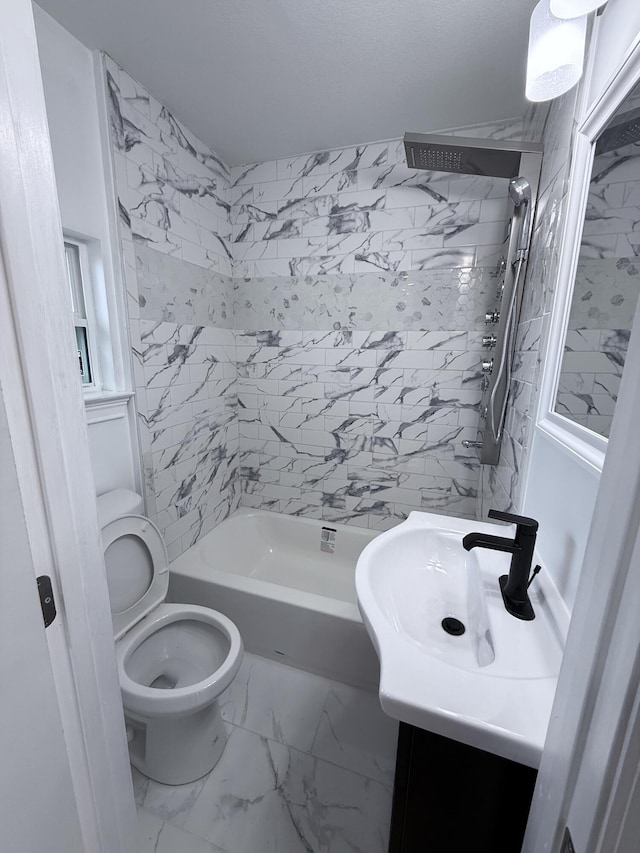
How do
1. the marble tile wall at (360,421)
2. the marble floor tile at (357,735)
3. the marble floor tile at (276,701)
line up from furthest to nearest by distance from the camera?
the marble tile wall at (360,421)
the marble floor tile at (276,701)
the marble floor tile at (357,735)

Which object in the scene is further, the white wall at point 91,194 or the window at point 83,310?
the window at point 83,310

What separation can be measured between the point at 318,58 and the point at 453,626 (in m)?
2.05

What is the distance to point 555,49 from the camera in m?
0.80

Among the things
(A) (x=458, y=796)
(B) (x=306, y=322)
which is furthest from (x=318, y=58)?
(A) (x=458, y=796)

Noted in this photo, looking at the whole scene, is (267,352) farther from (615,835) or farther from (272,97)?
(615,835)

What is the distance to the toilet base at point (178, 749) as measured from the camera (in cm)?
125

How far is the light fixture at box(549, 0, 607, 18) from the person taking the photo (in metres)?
0.69

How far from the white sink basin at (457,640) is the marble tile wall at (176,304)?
1298 millimetres

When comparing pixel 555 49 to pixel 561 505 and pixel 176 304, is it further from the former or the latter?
pixel 176 304

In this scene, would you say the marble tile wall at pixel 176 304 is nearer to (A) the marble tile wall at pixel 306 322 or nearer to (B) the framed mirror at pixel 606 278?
(A) the marble tile wall at pixel 306 322

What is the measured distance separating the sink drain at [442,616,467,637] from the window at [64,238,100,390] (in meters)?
1.64

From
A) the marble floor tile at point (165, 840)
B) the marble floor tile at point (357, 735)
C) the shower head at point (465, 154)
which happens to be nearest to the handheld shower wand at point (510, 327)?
the shower head at point (465, 154)

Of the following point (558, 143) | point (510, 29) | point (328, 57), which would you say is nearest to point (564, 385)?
point (558, 143)

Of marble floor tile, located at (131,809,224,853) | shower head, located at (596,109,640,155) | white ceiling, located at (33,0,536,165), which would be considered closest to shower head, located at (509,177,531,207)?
white ceiling, located at (33,0,536,165)
